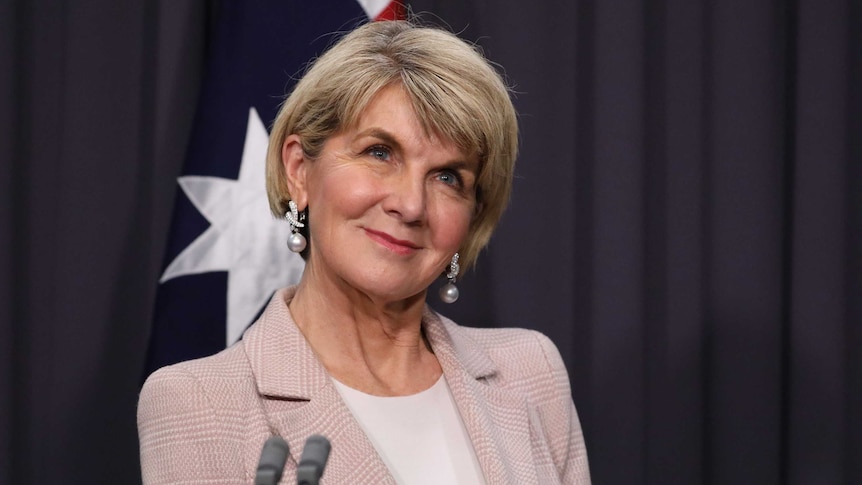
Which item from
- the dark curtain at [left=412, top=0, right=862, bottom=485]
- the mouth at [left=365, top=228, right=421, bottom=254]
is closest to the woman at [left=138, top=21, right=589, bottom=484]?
the mouth at [left=365, top=228, right=421, bottom=254]

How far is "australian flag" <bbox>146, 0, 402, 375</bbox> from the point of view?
2387 millimetres

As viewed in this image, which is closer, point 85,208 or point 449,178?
point 449,178

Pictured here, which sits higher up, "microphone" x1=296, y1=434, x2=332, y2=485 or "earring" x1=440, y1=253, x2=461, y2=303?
"microphone" x1=296, y1=434, x2=332, y2=485

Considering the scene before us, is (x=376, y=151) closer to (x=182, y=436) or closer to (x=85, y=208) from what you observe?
(x=182, y=436)

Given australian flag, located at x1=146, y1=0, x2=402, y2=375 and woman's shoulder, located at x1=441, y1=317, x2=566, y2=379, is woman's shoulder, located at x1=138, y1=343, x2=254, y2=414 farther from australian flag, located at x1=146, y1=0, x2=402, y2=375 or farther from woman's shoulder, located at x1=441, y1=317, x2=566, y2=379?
australian flag, located at x1=146, y1=0, x2=402, y2=375

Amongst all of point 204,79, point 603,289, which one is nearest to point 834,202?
point 603,289

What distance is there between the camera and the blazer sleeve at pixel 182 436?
5.26 feet

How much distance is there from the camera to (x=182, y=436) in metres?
1.62

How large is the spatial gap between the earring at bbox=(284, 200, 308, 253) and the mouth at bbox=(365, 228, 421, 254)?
0.17 m

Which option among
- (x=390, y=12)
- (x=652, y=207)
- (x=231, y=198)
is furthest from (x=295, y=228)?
(x=652, y=207)

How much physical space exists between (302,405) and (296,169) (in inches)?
16.7

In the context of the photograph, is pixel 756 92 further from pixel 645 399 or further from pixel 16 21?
pixel 16 21

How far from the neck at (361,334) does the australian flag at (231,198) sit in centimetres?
52

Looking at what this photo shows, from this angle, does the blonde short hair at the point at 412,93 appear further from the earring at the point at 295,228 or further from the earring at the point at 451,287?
the earring at the point at 451,287
